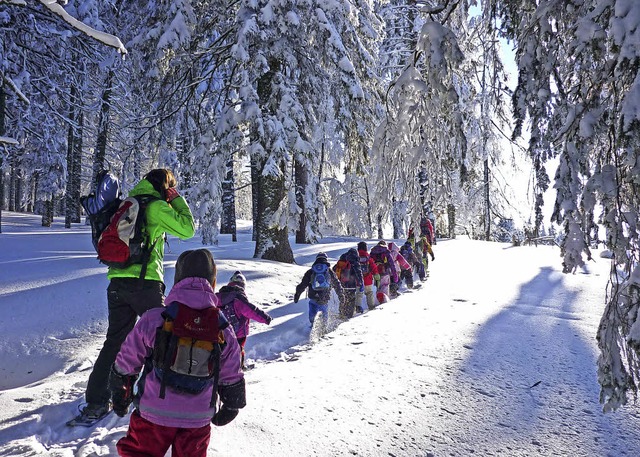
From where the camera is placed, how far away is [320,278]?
7391 millimetres

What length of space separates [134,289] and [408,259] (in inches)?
395

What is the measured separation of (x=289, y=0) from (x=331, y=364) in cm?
809

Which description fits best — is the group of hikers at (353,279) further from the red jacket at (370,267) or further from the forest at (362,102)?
the forest at (362,102)

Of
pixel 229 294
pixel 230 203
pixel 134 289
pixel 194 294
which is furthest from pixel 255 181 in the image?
pixel 194 294

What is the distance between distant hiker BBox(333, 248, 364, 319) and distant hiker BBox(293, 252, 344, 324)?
105 centimetres

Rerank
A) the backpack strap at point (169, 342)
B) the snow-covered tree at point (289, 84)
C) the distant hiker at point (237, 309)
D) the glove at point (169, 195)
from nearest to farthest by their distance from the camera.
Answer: the backpack strap at point (169, 342) → the glove at point (169, 195) → the distant hiker at point (237, 309) → the snow-covered tree at point (289, 84)

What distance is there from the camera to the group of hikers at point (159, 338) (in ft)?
7.57

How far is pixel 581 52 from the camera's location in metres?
2.48

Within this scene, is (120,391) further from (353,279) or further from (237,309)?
(353,279)

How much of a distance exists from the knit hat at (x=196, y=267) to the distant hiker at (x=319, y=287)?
15.2 feet

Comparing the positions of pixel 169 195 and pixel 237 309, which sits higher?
pixel 169 195

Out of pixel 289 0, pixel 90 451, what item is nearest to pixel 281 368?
pixel 90 451

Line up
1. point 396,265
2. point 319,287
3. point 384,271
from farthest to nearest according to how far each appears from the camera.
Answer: point 396,265, point 384,271, point 319,287

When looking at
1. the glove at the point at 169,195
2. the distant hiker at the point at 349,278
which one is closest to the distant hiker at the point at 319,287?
the distant hiker at the point at 349,278
